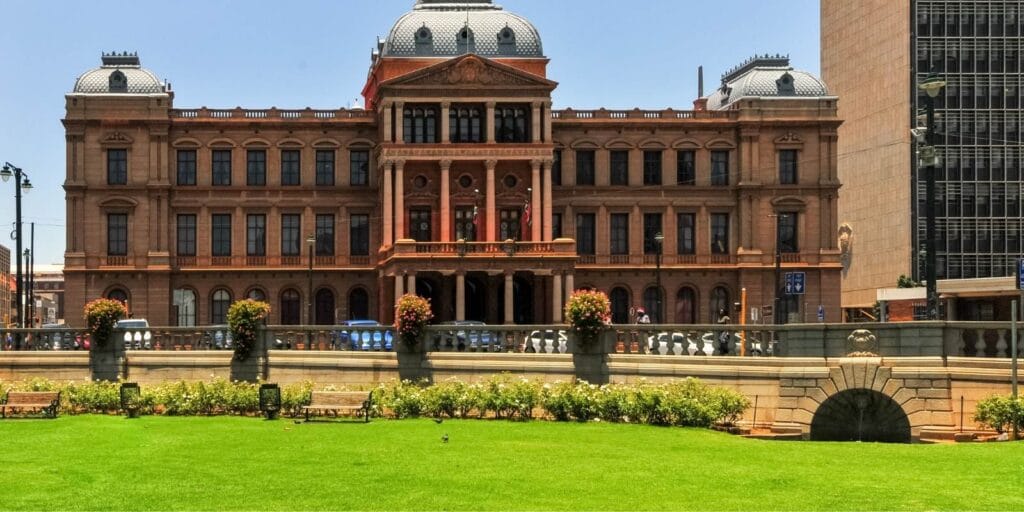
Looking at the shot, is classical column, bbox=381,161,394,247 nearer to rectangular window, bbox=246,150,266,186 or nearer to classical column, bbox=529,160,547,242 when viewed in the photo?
classical column, bbox=529,160,547,242

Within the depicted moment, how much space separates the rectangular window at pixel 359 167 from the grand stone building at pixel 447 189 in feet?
0.59

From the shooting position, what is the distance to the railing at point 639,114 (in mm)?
89500

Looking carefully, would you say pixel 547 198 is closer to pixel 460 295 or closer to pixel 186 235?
pixel 460 295

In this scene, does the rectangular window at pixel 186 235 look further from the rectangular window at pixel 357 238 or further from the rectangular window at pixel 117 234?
the rectangular window at pixel 357 238

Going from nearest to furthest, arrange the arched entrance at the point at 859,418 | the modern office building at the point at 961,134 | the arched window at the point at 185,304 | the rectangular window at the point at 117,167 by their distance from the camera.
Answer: the arched entrance at the point at 859,418 → the rectangular window at the point at 117,167 → the arched window at the point at 185,304 → the modern office building at the point at 961,134

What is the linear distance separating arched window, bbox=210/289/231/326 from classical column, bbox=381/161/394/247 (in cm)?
1113

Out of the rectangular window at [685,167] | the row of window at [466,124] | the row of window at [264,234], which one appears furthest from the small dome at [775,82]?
the row of window at [264,234]

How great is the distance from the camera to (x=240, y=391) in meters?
38.2

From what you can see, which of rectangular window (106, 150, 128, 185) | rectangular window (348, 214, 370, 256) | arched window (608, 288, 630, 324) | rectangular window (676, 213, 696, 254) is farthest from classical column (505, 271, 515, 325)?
rectangular window (106, 150, 128, 185)

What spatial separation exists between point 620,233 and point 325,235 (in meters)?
18.6

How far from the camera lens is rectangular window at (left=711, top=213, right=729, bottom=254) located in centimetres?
8956

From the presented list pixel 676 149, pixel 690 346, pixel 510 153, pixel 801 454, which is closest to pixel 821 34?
pixel 676 149

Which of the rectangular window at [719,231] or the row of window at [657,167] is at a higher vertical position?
the row of window at [657,167]

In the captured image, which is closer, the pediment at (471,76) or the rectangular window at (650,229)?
the pediment at (471,76)
